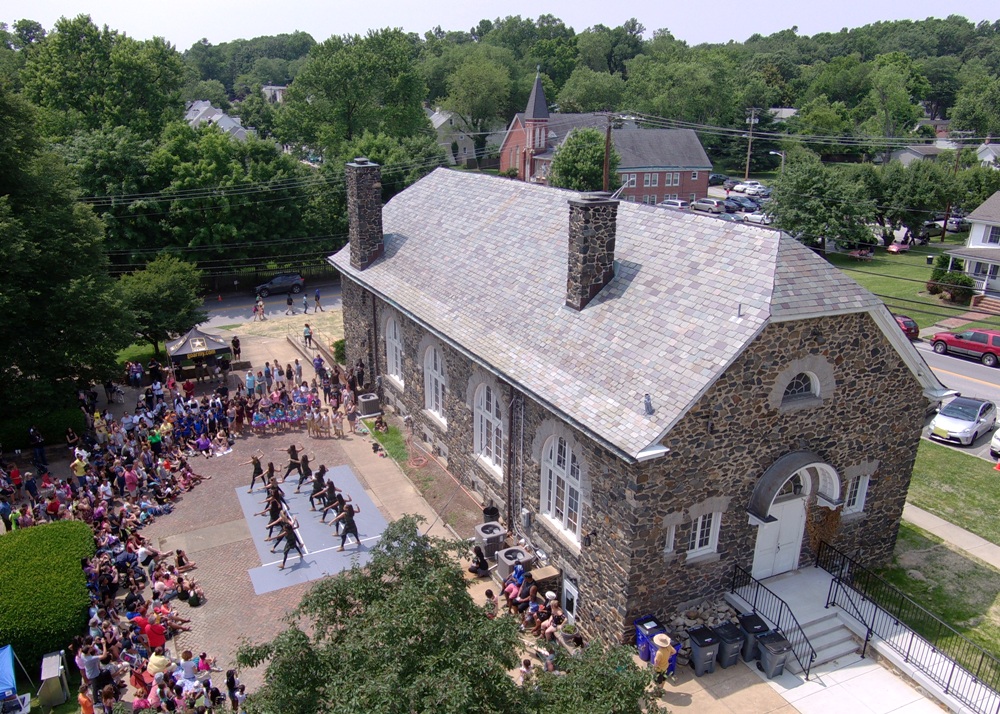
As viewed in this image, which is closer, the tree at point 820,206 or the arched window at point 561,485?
the arched window at point 561,485

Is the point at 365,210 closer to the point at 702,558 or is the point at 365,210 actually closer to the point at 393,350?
the point at 393,350

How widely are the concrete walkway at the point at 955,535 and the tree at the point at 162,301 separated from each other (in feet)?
102

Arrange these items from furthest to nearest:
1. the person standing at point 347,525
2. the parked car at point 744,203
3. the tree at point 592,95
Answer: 1. the tree at point 592,95
2. the parked car at point 744,203
3. the person standing at point 347,525

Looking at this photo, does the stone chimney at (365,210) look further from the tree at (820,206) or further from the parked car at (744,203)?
the parked car at (744,203)

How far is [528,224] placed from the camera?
77.4 ft

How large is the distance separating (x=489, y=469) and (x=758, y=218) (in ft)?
163

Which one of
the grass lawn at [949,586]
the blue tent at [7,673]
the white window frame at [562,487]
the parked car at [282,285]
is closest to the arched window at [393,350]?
the white window frame at [562,487]

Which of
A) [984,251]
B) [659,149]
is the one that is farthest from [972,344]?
[659,149]

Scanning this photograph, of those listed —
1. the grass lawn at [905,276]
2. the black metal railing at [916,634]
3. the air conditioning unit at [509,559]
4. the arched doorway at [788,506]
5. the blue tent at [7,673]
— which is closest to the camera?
the blue tent at [7,673]

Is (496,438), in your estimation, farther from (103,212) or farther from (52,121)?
(52,121)

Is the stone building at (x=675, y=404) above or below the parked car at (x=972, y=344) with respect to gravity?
above

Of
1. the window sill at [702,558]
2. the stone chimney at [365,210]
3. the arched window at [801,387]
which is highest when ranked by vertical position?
the stone chimney at [365,210]

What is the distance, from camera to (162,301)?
34.8m

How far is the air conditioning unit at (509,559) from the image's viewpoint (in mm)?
18672
